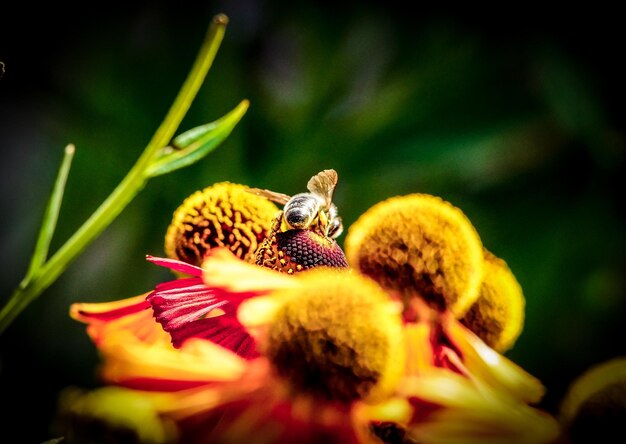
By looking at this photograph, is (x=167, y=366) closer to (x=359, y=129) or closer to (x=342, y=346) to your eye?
(x=342, y=346)

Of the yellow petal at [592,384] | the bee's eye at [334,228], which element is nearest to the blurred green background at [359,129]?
the bee's eye at [334,228]

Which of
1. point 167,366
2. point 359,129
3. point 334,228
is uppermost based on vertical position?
point 359,129

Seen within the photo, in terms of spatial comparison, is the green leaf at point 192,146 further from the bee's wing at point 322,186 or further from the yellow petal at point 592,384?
the yellow petal at point 592,384

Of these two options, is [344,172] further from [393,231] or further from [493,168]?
[393,231]

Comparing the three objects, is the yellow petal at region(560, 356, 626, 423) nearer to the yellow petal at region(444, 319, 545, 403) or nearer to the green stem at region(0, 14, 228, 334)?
the yellow petal at region(444, 319, 545, 403)

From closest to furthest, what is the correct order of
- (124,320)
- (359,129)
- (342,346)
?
(342,346) → (124,320) → (359,129)

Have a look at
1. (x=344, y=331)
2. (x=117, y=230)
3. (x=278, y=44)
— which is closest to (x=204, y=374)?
(x=344, y=331)

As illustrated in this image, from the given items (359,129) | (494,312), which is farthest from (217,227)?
(359,129)
